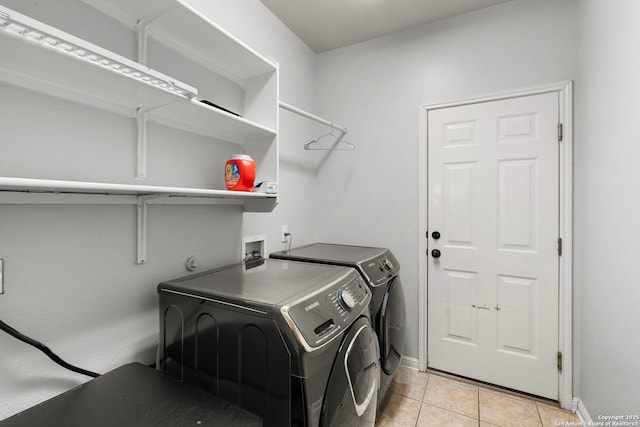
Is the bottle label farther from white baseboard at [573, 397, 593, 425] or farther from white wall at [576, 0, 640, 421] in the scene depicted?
white baseboard at [573, 397, 593, 425]

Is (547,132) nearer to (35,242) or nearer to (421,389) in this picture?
(421,389)

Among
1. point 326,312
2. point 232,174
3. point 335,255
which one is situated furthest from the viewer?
point 335,255

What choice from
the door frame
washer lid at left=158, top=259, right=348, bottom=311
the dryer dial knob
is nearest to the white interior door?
the door frame

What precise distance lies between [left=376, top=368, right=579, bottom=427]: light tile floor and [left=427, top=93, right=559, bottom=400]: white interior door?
10 cm

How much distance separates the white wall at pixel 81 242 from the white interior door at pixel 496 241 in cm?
170

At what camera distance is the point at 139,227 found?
1293 mm

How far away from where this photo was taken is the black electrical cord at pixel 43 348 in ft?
2.97

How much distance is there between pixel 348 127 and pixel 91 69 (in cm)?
202

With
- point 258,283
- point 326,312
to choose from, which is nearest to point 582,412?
point 326,312

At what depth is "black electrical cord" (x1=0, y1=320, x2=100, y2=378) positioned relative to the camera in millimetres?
906

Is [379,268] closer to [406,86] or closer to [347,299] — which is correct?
[347,299]

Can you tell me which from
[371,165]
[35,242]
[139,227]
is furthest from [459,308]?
[35,242]

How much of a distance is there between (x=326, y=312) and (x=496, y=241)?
162cm

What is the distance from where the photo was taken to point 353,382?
1174 mm
